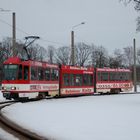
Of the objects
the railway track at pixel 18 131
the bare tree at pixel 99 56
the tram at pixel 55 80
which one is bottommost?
the railway track at pixel 18 131

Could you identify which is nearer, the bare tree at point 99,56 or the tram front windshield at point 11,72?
the tram front windshield at point 11,72

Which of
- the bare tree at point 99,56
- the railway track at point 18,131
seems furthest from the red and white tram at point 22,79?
the bare tree at point 99,56

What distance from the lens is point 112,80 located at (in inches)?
2073

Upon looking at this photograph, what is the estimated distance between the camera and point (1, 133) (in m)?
15.4

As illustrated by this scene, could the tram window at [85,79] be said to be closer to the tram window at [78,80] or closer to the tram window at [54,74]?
the tram window at [78,80]

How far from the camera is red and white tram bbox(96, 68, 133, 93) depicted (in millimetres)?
50503

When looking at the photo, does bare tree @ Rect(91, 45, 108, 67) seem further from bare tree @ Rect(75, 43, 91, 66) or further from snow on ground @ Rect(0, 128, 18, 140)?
snow on ground @ Rect(0, 128, 18, 140)

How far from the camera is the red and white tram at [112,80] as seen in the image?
50.5 meters

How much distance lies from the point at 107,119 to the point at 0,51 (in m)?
84.0

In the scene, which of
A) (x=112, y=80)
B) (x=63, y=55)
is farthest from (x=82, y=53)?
(x=112, y=80)

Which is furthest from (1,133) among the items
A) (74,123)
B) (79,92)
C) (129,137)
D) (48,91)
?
(79,92)

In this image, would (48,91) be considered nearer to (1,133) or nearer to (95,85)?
(95,85)

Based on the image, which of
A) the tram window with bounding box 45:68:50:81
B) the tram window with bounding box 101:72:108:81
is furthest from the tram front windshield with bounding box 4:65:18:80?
the tram window with bounding box 101:72:108:81

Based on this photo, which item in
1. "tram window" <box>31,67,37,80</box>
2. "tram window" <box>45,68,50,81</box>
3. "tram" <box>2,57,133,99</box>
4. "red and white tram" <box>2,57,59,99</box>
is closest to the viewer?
"red and white tram" <box>2,57,59,99</box>
